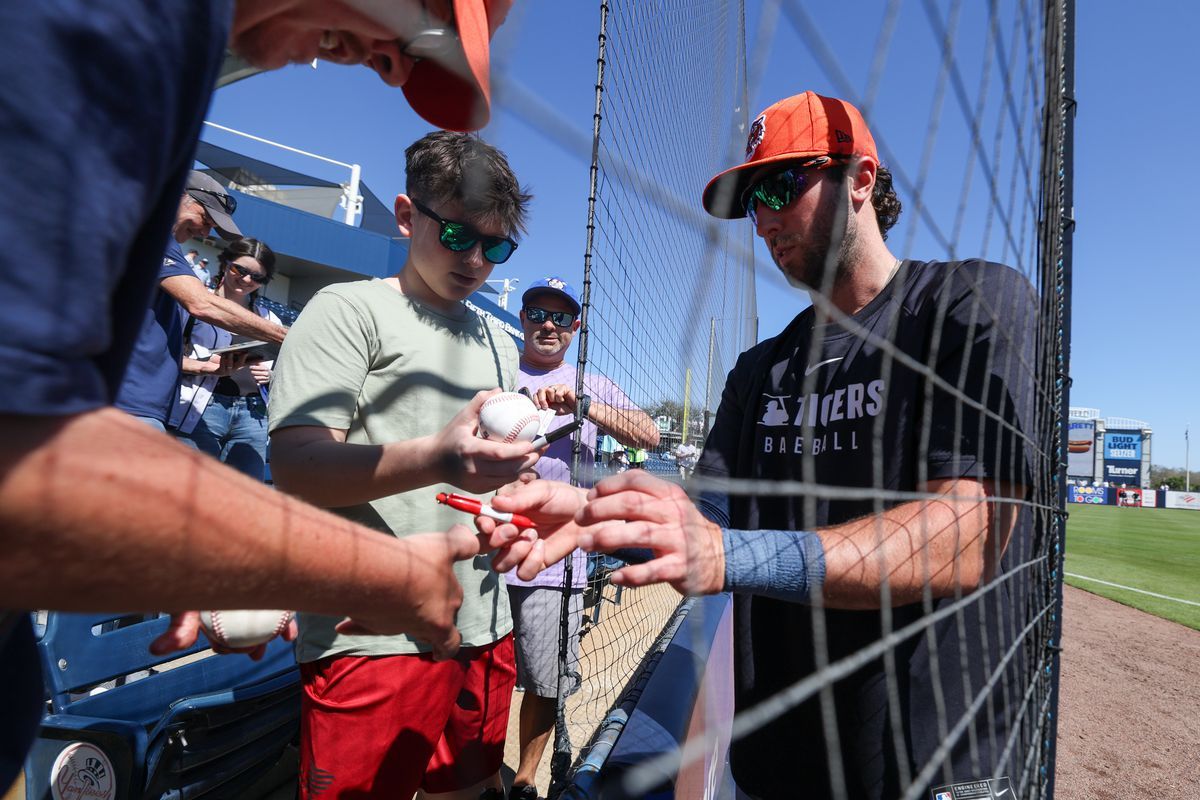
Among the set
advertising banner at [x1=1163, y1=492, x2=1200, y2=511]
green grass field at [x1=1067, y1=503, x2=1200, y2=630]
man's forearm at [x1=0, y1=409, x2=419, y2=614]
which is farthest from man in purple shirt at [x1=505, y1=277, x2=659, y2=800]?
advertising banner at [x1=1163, y1=492, x2=1200, y2=511]

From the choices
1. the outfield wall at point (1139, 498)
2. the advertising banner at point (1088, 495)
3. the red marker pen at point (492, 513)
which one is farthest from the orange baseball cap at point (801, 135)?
the advertising banner at point (1088, 495)

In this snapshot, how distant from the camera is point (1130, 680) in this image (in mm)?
5051

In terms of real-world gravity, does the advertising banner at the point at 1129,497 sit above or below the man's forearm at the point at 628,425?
below

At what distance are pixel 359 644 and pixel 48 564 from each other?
1.10 m

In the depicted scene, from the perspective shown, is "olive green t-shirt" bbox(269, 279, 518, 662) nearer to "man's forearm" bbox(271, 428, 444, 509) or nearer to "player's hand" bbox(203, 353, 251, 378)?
"man's forearm" bbox(271, 428, 444, 509)

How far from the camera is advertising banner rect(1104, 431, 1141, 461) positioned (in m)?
46.0

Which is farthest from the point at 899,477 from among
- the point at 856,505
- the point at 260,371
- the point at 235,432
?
the point at 235,432

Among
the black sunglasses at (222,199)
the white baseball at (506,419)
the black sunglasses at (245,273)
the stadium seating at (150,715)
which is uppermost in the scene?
the black sunglasses at (222,199)

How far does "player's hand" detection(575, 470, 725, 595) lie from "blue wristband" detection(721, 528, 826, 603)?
34 millimetres

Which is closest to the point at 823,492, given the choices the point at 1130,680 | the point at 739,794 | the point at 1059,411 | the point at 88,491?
the point at 88,491

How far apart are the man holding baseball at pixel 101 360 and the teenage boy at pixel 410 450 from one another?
69 centimetres

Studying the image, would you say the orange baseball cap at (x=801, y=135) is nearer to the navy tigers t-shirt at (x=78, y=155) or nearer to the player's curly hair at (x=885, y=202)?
the player's curly hair at (x=885, y=202)

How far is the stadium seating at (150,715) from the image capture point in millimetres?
1473

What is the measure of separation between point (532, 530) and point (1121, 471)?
5957 cm
